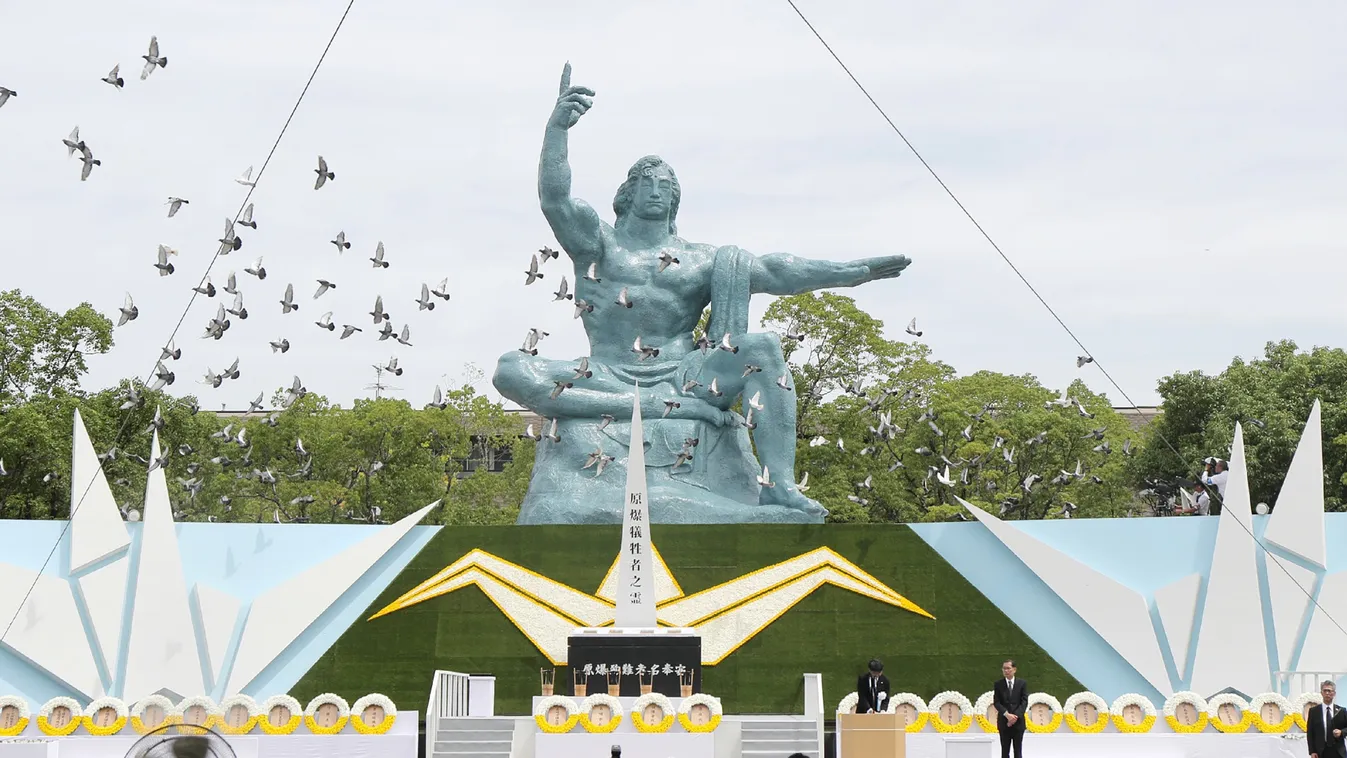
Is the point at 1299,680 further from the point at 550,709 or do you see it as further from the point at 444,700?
the point at 444,700

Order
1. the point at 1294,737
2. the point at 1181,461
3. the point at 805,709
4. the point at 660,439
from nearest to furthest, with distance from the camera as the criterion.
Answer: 1. the point at 1294,737
2. the point at 805,709
3. the point at 660,439
4. the point at 1181,461

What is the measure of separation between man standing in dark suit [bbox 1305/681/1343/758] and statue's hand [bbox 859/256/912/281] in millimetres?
9939

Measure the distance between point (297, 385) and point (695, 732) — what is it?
7548 mm

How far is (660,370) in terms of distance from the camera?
23.7m

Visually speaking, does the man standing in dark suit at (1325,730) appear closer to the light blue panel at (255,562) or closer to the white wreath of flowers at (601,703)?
the white wreath of flowers at (601,703)

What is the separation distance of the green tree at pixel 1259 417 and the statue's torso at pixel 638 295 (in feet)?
56.8

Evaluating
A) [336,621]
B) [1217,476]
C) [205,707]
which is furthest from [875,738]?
[1217,476]

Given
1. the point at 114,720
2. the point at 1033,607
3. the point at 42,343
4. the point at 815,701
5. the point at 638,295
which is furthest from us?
the point at 42,343

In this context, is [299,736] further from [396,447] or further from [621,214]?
[396,447]

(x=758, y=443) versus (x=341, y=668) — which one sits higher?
(x=758, y=443)

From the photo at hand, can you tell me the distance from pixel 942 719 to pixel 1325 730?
12.1ft

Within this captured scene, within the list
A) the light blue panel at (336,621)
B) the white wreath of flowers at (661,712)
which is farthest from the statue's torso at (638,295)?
the white wreath of flowers at (661,712)

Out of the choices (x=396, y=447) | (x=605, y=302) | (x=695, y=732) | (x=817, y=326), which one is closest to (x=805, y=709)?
(x=695, y=732)

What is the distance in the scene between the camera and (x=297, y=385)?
2169cm
